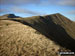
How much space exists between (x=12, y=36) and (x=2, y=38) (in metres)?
2.35

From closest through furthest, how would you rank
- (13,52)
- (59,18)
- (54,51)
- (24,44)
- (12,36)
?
(13,52) → (54,51) → (24,44) → (12,36) → (59,18)

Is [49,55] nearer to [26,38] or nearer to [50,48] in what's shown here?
[50,48]

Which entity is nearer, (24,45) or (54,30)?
(24,45)

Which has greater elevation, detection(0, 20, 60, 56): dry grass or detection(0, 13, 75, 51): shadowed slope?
detection(0, 20, 60, 56): dry grass

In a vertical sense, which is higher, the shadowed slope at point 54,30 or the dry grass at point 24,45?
the dry grass at point 24,45

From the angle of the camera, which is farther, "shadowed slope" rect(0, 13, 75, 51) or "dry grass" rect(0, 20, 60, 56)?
"shadowed slope" rect(0, 13, 75, 51)

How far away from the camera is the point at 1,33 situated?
23188 mm

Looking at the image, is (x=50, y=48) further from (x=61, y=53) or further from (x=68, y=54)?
(x=68, y=54)

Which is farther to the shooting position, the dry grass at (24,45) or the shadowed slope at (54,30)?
the shadowed slope at (54,30)

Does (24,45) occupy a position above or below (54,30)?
above

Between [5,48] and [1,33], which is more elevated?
[1,33]

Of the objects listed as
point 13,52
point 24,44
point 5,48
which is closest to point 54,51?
point 24,44

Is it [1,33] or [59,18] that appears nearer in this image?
[1,33]

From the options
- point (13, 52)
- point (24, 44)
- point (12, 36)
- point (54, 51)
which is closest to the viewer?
point (13, 52)
